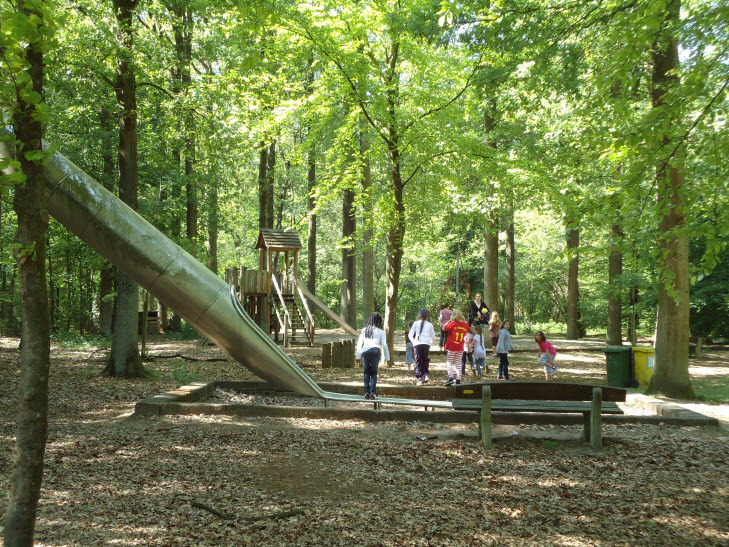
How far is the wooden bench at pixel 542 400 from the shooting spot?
22.6ft

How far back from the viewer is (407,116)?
13.3 metres

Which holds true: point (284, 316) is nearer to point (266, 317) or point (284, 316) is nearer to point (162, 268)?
point (266, 317)

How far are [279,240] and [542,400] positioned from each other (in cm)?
1587

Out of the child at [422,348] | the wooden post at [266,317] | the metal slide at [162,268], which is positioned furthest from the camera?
the wooden post at [266,317]

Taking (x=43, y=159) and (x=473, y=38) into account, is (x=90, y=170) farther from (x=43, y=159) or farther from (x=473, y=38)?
(x=43, y=159)

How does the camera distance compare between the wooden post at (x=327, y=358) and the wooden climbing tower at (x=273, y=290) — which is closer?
the wooden post at (x=327, y=358)

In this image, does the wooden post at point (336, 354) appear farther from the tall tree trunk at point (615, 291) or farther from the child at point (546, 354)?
the tall tree trunk at point (615, 291)

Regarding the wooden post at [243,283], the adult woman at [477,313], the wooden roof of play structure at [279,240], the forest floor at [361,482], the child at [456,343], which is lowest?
the forest floor at [361,482]

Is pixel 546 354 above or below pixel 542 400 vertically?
above

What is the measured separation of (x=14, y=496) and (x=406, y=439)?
4.82 meters

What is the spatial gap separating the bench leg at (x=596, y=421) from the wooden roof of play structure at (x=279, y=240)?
1592 centimetres

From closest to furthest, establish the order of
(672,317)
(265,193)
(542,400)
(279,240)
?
(542,400), (672,317), (279,240), (265,193)

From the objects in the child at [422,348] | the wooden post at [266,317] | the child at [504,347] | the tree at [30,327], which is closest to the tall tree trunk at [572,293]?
the child at [504,347]

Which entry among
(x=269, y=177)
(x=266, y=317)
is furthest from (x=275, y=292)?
(x=269, y=177)
